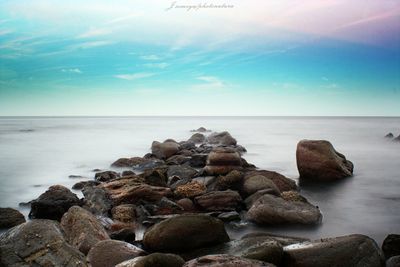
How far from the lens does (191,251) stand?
803 cm

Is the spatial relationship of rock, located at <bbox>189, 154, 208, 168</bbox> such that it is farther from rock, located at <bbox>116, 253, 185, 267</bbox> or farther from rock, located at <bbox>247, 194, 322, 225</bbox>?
rock, located at <bbox>116, 253, 185, 267</bbox>

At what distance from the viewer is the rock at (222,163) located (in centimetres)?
1661

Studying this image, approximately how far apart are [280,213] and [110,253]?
17.3 ft

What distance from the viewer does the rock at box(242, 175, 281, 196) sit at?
1373cm

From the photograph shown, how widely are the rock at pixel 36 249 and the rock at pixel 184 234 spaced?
3.11 metres

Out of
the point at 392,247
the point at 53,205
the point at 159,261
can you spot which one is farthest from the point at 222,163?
the point at 159,261

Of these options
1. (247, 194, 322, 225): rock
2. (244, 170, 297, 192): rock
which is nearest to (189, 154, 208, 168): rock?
(244, 170, 297, 192): rock

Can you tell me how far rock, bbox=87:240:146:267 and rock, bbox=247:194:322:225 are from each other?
4449 millimetres

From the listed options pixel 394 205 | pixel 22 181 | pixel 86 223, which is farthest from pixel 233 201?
pixel 22 181

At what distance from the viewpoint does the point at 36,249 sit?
16.6 feet

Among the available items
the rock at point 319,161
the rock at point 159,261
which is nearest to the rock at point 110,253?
the rock at point 159,261

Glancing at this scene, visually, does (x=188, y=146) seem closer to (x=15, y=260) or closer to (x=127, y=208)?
(x=127, y=208)

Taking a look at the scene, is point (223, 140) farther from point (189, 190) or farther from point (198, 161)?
point (189, 190)

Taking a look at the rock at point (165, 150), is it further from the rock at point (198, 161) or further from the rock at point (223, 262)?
the rock at point (223, 262)
